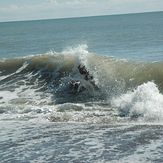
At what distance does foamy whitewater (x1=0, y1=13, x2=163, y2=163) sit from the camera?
11141 mm

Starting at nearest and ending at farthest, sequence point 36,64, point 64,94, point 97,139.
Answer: point 97,139, point 64,94, point 36,64

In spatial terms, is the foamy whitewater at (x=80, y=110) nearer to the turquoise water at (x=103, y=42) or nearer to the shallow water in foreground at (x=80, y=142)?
the shallow water in foreground at (x=80, y=142)

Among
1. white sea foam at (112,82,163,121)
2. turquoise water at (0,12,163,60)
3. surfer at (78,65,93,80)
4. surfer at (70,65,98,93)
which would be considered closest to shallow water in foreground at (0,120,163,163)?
white sea foam at (112,82,163,121)

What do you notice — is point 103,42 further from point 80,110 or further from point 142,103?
point 142,103

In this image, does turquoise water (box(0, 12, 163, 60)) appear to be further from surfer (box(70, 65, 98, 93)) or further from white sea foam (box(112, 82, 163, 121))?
white sea foam (box(112, 82, 163, 121))

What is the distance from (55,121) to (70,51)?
1057 centimetres

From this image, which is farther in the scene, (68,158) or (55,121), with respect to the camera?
(55,121)

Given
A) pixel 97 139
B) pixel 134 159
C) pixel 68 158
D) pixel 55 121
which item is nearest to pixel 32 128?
pixel 55 121

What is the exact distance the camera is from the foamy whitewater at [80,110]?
11.1 meters

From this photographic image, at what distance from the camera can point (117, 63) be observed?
22.0m

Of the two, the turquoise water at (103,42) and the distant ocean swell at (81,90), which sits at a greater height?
the turquoise water at (103,42)

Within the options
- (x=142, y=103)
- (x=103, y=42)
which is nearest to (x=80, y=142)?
(x=142, y=103)

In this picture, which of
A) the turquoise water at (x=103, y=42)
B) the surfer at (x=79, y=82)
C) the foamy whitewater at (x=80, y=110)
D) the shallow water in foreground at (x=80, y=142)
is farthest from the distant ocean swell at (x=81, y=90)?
the turquoise water at (x=103, y=42)

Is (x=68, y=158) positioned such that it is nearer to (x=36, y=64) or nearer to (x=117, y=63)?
(x=117, y=63)
